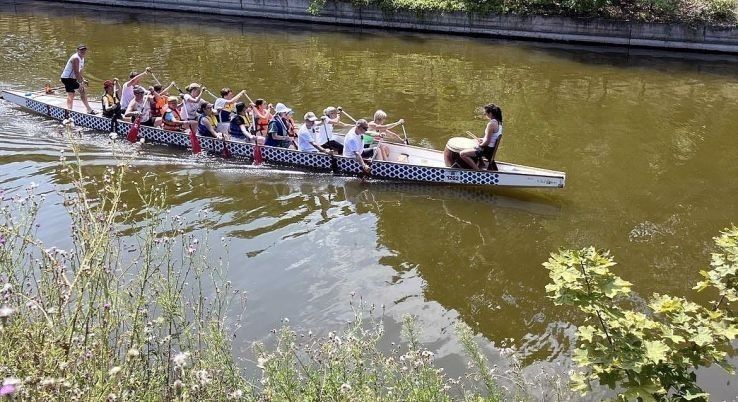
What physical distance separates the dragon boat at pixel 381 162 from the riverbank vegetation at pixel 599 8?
1584cm

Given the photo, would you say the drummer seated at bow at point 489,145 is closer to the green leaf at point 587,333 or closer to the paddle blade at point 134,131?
the green leaf at point 587,333

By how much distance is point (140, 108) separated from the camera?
1609 centimetres

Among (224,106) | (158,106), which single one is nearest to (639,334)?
(224,106)

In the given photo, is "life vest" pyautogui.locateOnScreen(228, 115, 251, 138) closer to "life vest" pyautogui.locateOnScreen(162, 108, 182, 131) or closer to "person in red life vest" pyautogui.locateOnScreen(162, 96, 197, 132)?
"person in red life vest" pyautogui.locateOnScreen(162, 96, 197, 132)

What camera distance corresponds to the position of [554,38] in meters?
27.4

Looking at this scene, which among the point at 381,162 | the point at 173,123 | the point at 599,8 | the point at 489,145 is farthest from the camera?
the point at 599,8

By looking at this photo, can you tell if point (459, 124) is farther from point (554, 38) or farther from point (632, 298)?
point (554, 38)

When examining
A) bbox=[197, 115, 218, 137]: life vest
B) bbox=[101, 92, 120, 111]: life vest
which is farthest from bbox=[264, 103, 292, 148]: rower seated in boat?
bbox=[101, 92, 120, 111]: life vest

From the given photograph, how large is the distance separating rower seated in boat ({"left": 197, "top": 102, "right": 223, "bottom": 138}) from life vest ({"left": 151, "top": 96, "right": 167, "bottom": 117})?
4.48 ft

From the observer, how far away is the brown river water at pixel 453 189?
32.0 ft

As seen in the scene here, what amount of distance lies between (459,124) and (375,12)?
1465 cm

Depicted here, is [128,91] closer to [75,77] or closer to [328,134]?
[75,77]

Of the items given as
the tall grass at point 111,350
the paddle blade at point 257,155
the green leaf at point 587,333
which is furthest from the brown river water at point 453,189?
the green leaf at point 587,333

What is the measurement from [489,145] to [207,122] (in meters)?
6.85
